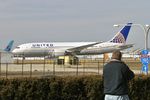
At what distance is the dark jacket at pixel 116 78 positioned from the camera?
912cm

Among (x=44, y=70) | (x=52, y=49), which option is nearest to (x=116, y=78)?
(x=44, y=70)

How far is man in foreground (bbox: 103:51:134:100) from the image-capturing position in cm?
909

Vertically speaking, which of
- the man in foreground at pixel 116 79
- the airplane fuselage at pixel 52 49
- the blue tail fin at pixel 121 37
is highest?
the blue tail fin at pixel 121 37

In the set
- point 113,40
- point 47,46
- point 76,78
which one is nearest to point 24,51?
point 47,46

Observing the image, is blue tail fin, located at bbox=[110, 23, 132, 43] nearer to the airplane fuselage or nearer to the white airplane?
the white airplane

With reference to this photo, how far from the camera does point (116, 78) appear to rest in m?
9.20

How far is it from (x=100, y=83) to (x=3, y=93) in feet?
10.1

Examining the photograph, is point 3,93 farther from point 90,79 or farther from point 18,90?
point 90,79

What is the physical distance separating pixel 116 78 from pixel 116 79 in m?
0.02

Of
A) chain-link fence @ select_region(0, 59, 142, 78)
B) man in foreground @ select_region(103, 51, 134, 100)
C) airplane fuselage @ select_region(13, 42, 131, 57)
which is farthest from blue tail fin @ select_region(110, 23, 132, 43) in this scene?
man in foreground @ select_region(103, 51, 134, 100)

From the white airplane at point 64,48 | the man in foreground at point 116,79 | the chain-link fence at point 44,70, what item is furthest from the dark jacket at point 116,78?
the white airplane at point 64,48

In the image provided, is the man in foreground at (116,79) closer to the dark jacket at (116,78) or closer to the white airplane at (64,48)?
the dark jacket at (116,78)

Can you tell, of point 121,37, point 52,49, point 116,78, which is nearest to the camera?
point 116,78

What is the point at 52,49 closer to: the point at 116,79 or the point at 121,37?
the point at 121,37
